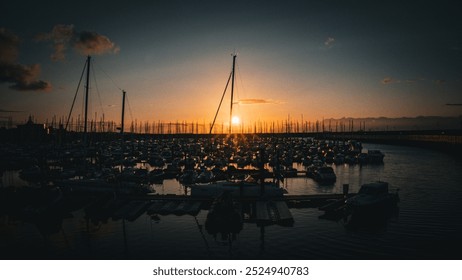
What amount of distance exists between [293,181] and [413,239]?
100ft

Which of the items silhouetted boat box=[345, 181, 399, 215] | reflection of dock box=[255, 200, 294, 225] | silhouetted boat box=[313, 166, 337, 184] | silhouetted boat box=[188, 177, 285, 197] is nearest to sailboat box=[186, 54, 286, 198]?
silhouetted boat box=[188, 177, 285, 197]

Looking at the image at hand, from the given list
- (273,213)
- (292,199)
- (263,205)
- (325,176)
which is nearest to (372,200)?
(292,199)

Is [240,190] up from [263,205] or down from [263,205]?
up

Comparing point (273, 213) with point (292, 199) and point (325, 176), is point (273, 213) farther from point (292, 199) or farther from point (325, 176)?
point (325, 176)

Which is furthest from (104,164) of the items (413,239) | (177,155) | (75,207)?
(413,239)

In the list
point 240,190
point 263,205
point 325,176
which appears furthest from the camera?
point 325,176

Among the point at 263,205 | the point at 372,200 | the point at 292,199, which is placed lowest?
the point at 263,205

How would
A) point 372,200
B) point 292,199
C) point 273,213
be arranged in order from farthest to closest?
point 292,199
point 372,200
point 273,213

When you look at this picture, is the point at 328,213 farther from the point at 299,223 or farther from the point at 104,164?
the point at 104,164

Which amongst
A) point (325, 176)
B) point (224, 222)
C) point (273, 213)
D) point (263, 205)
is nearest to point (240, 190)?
point (263, 205)

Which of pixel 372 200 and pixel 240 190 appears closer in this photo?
pixel 372 200

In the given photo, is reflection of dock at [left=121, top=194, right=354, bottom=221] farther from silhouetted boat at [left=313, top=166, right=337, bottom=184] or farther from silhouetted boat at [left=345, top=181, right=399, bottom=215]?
silhouetted boat at [left=313, top=166, right=337, bottom=184]

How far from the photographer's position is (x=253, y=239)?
82.5ft

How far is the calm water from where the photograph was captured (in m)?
22.4
